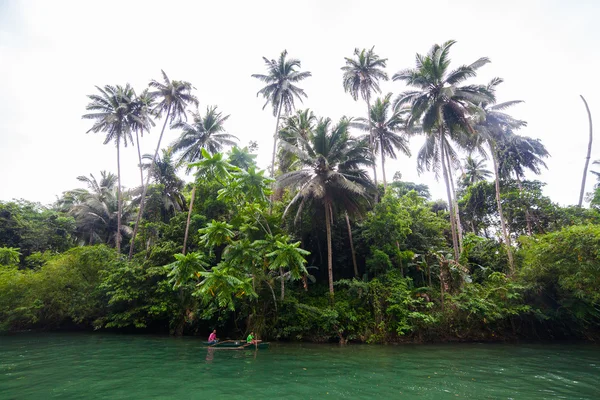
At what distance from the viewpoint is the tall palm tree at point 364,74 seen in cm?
2744

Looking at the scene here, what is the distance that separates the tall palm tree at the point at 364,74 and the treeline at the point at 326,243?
13 cm

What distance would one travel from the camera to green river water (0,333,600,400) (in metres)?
8.20

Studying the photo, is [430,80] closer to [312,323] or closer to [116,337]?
[312,323]

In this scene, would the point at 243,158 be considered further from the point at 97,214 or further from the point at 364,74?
the point at 97,214

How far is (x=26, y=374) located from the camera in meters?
10.1

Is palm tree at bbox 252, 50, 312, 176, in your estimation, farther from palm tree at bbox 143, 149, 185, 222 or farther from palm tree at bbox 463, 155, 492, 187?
palm tree at bbox 463, 155, 492, 187

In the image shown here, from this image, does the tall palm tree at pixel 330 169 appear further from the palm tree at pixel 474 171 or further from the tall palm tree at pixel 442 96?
the palm tree at pixel 474 171

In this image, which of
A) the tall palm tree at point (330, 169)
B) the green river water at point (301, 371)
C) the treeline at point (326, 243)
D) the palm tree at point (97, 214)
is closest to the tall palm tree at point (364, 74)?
the treeline at point (326, 243)

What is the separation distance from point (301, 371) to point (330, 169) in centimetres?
1303

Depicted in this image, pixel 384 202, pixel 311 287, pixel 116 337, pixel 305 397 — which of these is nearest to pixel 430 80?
pixel 384 202

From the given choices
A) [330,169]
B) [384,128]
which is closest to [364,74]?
[384,128]

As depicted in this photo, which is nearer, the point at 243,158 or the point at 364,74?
the point at 243,158

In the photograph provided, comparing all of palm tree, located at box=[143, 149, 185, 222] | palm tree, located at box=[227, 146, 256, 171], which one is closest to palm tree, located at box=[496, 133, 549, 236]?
palm tree, located at box=[227, 146, 256, 171]

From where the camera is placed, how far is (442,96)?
21.8 meters
